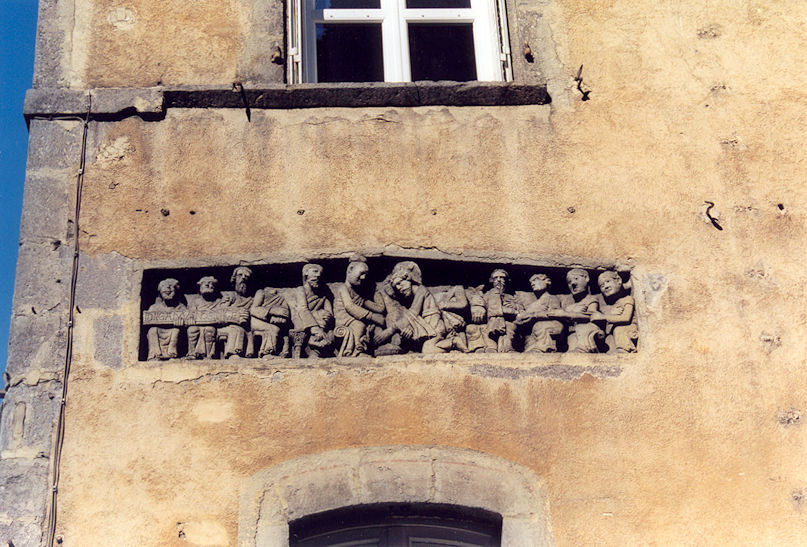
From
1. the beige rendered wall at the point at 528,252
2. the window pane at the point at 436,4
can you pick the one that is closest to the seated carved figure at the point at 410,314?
the beige rendered wall at the point at 528,252

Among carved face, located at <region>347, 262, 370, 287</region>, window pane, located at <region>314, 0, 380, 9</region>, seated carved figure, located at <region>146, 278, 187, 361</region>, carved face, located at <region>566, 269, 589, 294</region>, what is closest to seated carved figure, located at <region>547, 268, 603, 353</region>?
carved face, located at <region>566, 269, 589, 294</region>

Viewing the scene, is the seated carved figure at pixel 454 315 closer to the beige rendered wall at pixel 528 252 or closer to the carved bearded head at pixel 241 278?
the beige rendered wall at pixel 528 252

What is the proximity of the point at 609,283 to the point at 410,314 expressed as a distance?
1.05m

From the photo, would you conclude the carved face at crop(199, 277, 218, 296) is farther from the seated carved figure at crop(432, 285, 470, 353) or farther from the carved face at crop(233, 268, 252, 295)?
the seated carved figure at crop(432, 285, 470, 353)

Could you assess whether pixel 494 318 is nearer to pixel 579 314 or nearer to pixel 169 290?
pixel 579 314

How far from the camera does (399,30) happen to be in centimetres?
654

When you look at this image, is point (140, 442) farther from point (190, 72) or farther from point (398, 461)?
point (190, 72)

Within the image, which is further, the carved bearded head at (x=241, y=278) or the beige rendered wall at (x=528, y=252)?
the carved bearded head at (x=241, y=278)

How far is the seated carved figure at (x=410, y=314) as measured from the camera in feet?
18.0

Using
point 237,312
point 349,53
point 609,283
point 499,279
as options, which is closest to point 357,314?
point 237,312

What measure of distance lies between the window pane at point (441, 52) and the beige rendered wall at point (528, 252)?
0.56 metres

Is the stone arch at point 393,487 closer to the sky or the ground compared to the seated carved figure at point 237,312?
closer to the ground

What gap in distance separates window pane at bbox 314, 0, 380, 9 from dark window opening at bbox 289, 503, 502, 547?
10.3ft

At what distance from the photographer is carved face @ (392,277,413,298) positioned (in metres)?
5.57
